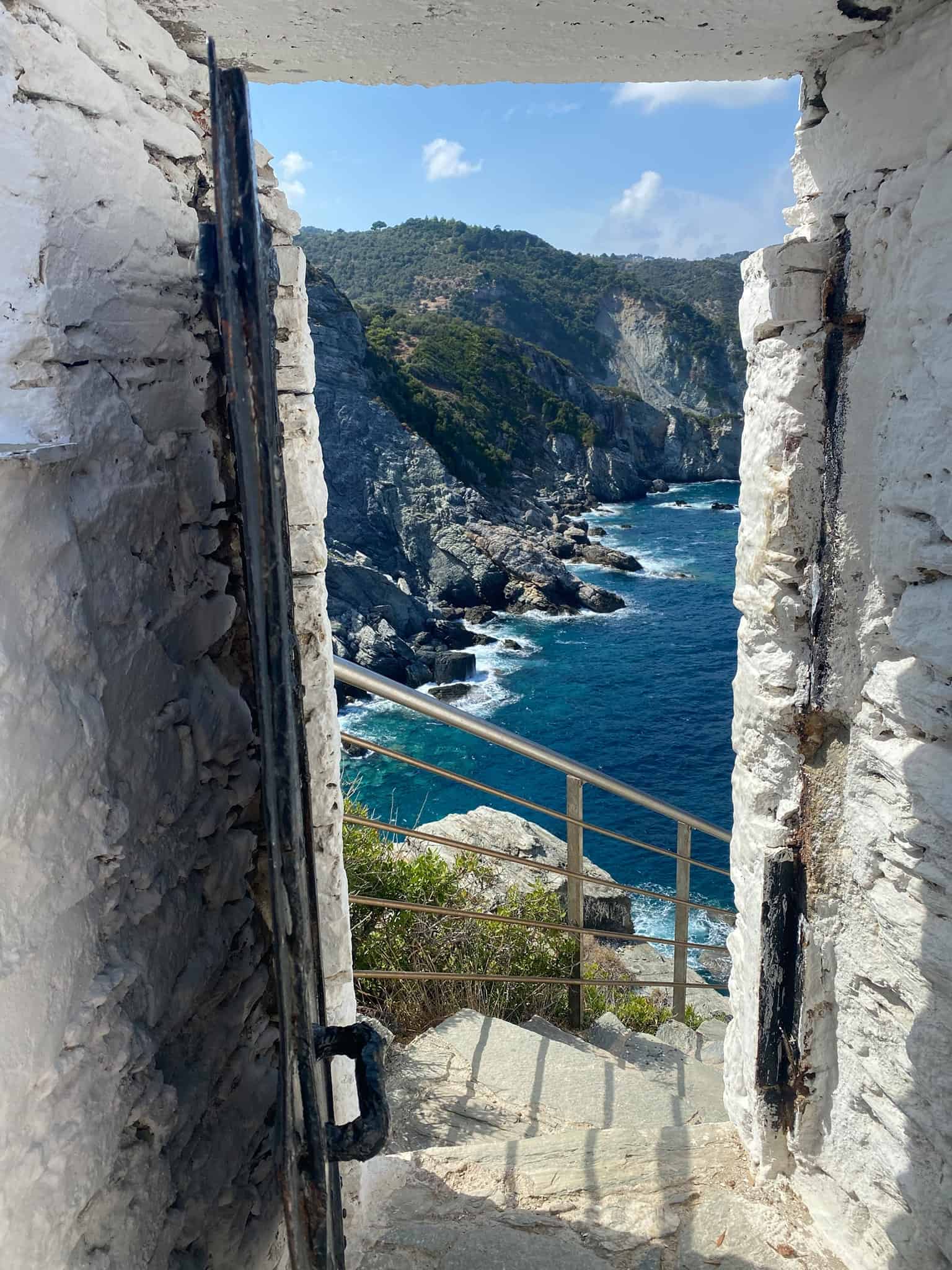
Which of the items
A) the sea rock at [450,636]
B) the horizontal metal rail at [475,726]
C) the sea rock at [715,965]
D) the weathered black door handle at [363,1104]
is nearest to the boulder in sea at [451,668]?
the sea rock at [450,636]

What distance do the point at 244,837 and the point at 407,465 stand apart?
80.0 ft

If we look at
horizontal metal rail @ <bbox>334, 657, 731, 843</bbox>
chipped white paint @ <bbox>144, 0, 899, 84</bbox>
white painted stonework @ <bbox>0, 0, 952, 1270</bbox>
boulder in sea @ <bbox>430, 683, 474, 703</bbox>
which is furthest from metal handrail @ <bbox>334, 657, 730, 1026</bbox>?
boulder in sea @ <bbox>430, 683, 474, 703</bbox>

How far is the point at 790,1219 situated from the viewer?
1.71 meters

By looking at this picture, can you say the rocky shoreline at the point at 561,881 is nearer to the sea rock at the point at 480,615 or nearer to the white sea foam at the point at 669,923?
the white sea foam at the point at 669,923

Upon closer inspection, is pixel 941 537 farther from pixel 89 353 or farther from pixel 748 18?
pixel 89 353

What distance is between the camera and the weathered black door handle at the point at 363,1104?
3.64 ft

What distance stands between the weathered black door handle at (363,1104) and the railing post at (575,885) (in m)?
1.08

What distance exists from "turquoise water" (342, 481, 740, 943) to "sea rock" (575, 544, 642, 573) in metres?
0.39

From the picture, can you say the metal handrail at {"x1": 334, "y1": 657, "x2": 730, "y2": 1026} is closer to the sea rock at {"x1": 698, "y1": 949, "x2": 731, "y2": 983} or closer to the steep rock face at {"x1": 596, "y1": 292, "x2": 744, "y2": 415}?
the sea rock at {"x1": 698, "y1": 949, "x2": 731, "y2": 983}

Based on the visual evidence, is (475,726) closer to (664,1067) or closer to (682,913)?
(682,913)

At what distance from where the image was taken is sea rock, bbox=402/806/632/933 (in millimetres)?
5461

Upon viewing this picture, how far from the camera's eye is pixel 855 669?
1547 mm

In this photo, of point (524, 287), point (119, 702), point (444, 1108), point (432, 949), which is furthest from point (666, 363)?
point (119, 702)

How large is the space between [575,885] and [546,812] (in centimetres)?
45
